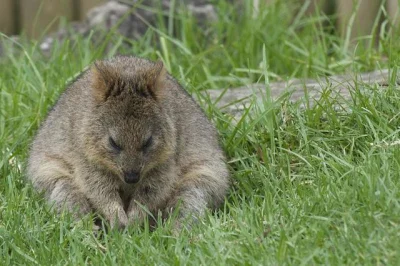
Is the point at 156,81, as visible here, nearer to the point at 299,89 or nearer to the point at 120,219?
the point at 120,219

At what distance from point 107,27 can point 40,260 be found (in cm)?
475

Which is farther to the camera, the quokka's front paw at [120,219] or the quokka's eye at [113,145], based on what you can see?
the quokka's front paw at [120,219]

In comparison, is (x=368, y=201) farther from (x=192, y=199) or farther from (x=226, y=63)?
(x=226, y=63)

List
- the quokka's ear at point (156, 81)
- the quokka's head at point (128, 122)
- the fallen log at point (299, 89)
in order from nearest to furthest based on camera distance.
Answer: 1. the quokka's head at point (128, 122)
2. the quokka's ear at point (156, 81)
3. the fallen log at point (299, 89)

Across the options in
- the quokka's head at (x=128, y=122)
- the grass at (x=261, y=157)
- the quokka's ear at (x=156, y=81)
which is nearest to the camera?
the grass at (x=261, y=157)

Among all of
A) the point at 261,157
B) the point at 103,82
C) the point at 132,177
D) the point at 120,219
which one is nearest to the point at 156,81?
the point at 103,82

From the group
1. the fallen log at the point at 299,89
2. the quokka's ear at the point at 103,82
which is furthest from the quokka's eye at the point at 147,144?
the fallen log at the point at 299,89

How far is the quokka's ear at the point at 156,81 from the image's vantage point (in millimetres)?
6137

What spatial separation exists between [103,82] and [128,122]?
325 millimetres

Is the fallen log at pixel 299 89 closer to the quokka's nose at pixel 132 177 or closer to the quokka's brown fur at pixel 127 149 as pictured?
the quokka's brown fur at pixel 127 149

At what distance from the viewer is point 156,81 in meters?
6.17

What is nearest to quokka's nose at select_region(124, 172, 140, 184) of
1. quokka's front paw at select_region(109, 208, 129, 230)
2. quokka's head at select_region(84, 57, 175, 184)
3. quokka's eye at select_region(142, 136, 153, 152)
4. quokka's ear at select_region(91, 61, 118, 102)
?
quokka's head at select_region(84, 57, 175, 184)

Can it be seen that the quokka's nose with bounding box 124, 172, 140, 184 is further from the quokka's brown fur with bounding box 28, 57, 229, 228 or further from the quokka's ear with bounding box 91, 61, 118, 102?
the quokka's ear with bounding box 91, 61, 118, 102

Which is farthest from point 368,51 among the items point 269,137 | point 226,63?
point 269,137
